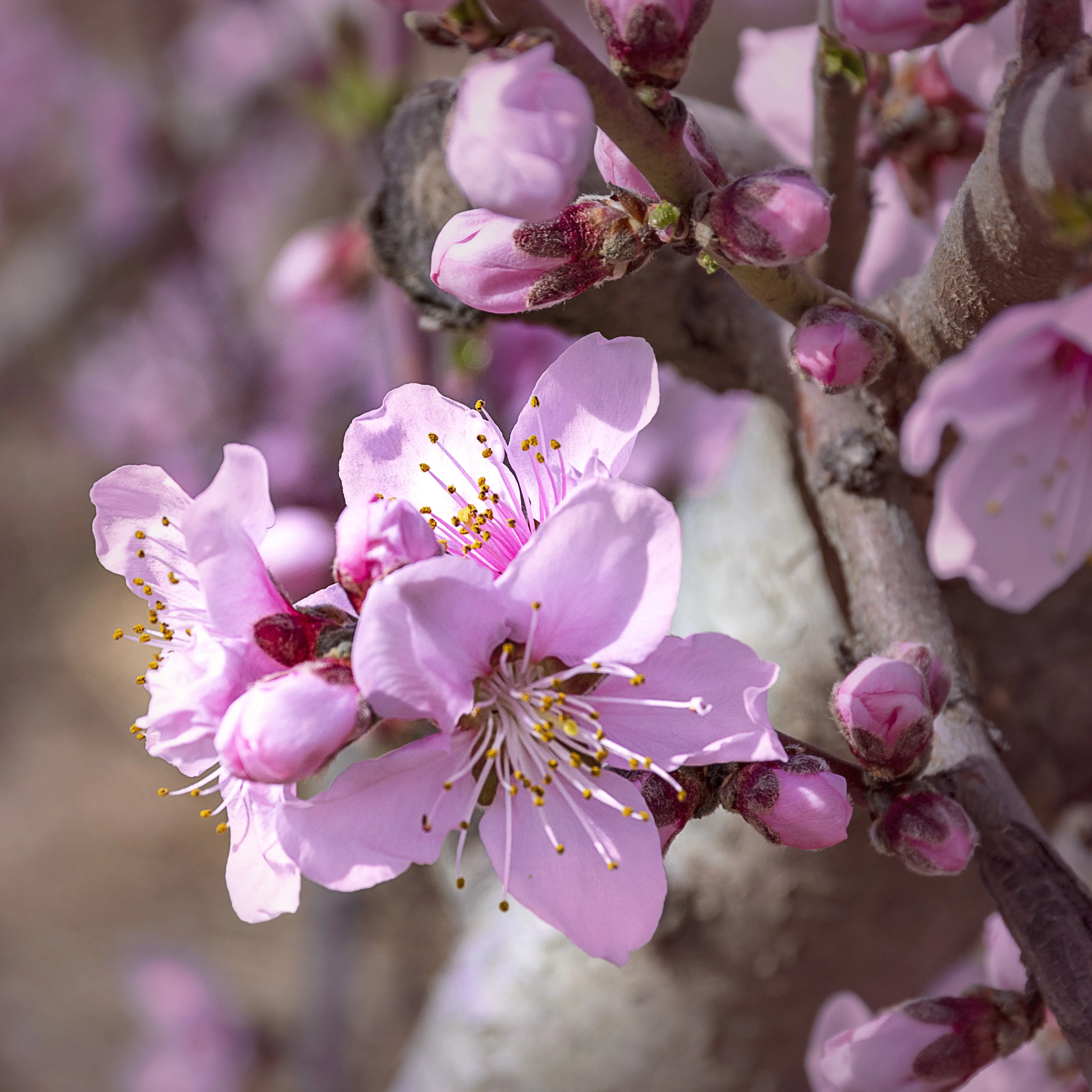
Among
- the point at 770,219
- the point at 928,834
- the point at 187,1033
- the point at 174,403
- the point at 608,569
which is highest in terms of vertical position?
the point at 770,219

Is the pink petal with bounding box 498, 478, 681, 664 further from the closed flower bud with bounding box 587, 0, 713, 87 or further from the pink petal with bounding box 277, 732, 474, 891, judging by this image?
the closed flower bud with bounding box 587, 0, 713, 87

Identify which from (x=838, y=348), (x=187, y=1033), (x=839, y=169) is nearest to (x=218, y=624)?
(x=838, y=348)

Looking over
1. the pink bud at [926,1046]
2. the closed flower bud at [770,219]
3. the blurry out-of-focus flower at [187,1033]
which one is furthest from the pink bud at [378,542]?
the blurry out-of-focus flower at [187,1033]

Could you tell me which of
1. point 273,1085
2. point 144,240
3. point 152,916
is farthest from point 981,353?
point 152,916

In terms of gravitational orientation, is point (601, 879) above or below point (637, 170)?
below

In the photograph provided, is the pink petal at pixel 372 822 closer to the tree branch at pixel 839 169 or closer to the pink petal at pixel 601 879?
the pink petal at pixel 601 879

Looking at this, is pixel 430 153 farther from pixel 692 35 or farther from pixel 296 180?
pixel 296 180

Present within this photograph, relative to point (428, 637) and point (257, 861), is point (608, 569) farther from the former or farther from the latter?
point (257, 861)
